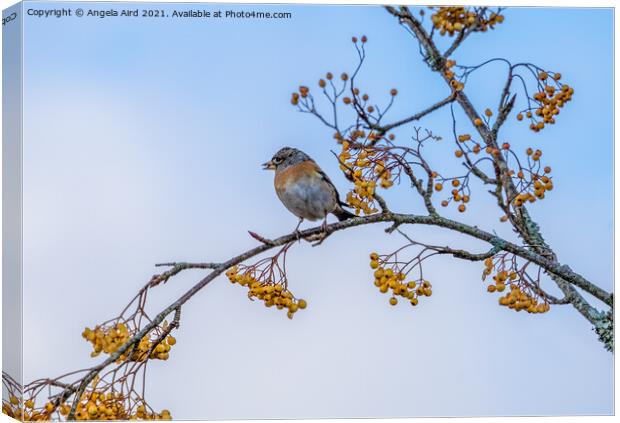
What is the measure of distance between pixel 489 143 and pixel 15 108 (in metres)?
2.34

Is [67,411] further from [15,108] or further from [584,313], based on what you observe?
[584,313]

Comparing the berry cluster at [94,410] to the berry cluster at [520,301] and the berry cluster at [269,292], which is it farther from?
the berry cluster at [520,301]

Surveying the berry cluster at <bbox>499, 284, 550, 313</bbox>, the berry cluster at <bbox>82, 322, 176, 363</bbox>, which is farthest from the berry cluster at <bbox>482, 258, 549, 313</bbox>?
the berry cluster at <bbox>82, 322, 176, 363</bbox>

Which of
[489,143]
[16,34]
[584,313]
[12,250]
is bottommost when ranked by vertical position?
[584,313]

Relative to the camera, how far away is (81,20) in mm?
4711

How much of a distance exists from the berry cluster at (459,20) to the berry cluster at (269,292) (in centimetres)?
162

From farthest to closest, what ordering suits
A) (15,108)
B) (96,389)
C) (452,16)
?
(452,16), (15,108), (96,389)

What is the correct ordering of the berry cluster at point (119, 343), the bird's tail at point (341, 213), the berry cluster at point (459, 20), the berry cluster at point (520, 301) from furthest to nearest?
1. the bird's tail at point (341, 213)
2. the berry cluster at point (459, 20)
3. the berry cluster at point (520, 301)
4. the berry cluster at point (119, 343)

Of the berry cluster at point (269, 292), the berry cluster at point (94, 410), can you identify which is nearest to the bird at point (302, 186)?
the berry cluster at point (269, 292)

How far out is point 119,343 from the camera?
162 inches

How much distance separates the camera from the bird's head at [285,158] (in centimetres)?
504

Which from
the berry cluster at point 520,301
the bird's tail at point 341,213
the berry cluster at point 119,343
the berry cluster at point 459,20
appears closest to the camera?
the berry cluster at point 119,343

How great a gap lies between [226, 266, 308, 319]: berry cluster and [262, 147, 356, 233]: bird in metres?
0.72

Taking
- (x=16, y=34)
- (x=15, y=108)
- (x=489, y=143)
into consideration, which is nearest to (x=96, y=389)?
(x=15, y=108)
